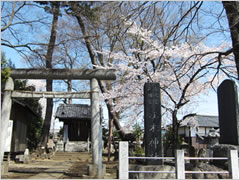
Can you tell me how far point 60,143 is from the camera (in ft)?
61.7

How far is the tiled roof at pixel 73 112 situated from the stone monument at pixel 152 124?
42.3 ft

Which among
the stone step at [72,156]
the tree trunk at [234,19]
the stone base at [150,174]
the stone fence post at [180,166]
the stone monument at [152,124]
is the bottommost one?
the stone step at [72,156]

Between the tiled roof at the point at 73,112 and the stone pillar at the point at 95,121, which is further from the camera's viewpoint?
the tiled roof at the point at 73,112

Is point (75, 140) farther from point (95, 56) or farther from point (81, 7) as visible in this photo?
point (81, 7)

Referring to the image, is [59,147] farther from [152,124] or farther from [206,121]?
[206,121]

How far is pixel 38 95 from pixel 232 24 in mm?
7119

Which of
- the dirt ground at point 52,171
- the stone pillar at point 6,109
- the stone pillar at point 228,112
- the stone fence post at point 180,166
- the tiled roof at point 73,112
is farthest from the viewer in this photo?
the tiled roof at point 73,112

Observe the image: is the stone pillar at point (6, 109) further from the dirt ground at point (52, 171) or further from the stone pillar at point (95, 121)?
the stone pillar at point (95, 121)

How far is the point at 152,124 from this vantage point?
7590mm

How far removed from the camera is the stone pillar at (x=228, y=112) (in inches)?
314

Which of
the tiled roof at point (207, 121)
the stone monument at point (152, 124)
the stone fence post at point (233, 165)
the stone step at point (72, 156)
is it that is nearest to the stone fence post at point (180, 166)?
the stone fence post at point (233, 165)

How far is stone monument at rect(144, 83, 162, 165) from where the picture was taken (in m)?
7.35

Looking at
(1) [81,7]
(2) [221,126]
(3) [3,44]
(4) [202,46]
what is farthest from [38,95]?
(4) [202,46]

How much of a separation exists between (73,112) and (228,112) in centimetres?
1489
